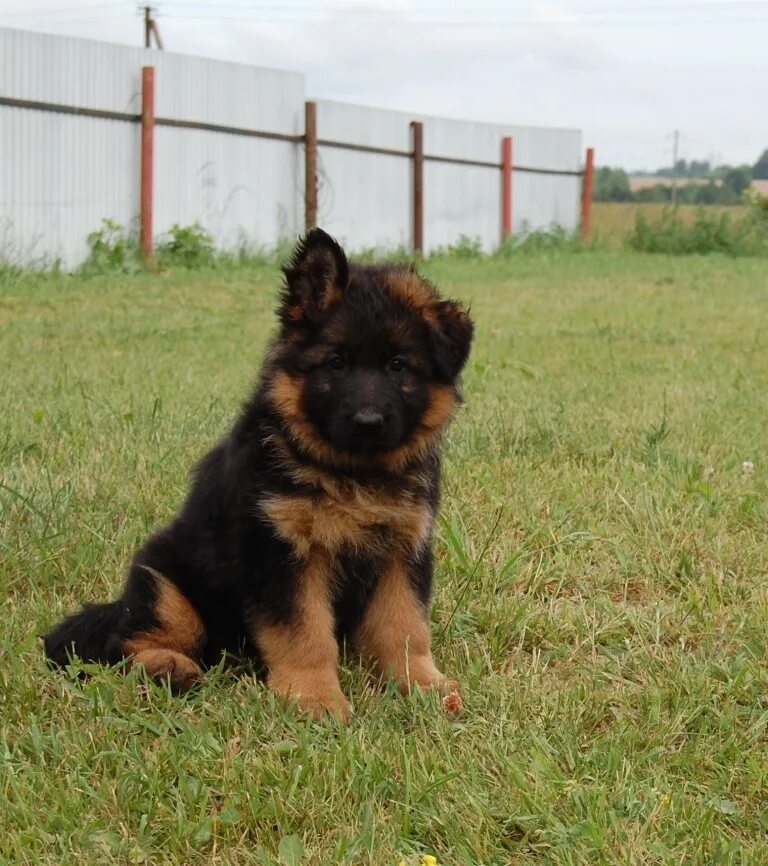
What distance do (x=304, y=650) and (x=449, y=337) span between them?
3.10 ft

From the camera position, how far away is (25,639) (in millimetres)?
3443

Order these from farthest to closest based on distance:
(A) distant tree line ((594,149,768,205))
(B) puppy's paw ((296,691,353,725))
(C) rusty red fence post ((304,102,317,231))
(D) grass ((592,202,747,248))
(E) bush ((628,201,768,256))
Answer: (A) distant tree line ((594,149,768,205)) → (D) grass ((592,202,747,248)) → (E) bush ((628,201,768,256)) → (C) rusty red fence post ((304,102,317,231)) → (B) puppy's paw ((296,691,353,725))

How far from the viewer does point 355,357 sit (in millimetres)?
3273

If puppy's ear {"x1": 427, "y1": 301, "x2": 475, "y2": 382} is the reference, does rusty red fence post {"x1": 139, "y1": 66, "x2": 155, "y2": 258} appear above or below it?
above

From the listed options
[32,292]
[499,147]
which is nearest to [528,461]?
[32,292]

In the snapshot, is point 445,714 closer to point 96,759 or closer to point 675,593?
point 96,759

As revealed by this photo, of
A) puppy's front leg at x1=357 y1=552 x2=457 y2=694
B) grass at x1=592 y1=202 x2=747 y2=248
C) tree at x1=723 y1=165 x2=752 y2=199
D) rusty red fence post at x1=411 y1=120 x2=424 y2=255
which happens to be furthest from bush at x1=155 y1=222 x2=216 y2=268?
tree at x1=723 y1=165 x2=752 y2=199

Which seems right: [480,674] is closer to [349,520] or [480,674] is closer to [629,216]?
[349,520]

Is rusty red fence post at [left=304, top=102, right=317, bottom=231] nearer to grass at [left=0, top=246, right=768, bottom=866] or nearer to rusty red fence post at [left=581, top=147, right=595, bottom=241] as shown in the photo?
rusty red fence post at [left=581, top=147, right=595, bottom=241]

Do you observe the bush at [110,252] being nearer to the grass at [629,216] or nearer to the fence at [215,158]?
the fence at [215,158]

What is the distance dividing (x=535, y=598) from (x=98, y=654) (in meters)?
1.42

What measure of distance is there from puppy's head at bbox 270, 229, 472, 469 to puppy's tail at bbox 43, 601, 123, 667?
2.37ft

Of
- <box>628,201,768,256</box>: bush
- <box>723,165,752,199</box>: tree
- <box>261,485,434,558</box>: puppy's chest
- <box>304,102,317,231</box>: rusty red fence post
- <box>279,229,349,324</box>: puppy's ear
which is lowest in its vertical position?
<box>261,485,434,558</box>: puppy's chest

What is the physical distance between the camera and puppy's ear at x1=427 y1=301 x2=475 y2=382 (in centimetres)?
336
